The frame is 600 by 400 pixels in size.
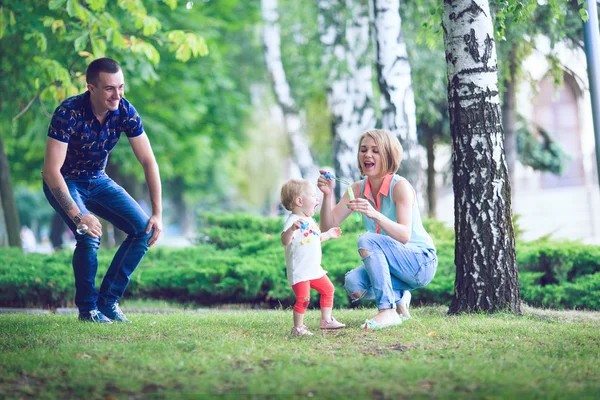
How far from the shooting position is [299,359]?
4.56 metres

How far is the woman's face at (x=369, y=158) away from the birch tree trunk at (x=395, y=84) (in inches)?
191

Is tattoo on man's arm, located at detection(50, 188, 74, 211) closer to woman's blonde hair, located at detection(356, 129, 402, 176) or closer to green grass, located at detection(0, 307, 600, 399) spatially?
green grass, located at detection(0, 307, 600, 399)

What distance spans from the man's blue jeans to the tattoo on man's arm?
25 centimetres

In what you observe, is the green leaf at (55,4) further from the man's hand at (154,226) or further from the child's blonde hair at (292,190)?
the child's blonde hair at (292,190)

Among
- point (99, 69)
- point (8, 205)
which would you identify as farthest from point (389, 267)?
point (8, 205)

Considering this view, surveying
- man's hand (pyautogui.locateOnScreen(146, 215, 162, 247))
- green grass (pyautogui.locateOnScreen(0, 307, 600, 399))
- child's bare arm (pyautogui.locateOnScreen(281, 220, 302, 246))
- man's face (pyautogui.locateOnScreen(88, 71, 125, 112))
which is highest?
man's face (pyautogui.locateOnScreen(88, 71, 125, 112))

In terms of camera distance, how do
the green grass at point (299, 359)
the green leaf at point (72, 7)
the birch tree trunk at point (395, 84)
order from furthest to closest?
the birch tree trunk at point (395, 84) → the green leaf at point (72, 7) → the green grass at point (299, 359)

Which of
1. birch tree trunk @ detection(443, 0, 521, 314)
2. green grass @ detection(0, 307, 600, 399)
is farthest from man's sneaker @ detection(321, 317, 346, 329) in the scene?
birch tree trunk @ detection(443, 0, 521, 314)

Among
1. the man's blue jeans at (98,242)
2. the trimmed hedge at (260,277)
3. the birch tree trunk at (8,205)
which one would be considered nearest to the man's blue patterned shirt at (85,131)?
the man's blue jeans at (98,242)

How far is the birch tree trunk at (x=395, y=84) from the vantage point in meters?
10.7

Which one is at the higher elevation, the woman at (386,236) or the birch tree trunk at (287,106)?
the birch tree trunk at (287,106)

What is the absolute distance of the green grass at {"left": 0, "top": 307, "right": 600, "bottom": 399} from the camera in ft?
12.5

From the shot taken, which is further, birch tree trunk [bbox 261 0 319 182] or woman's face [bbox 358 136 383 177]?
birch tree trunk [bbox 261 0 319 182]

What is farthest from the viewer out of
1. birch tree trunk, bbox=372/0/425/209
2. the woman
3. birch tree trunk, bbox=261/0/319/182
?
birch tree trunk, bbox=261/0/319/182
